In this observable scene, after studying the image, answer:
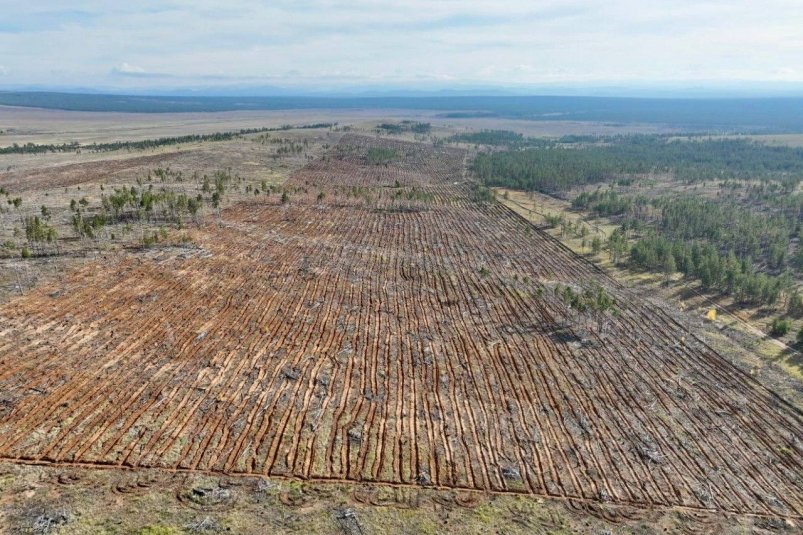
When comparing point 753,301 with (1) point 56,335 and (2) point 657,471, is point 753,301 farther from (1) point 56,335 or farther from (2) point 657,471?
(1) point 56,335

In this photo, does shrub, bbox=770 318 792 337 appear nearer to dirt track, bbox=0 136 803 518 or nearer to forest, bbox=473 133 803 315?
forest, bbox=473 133 803 315

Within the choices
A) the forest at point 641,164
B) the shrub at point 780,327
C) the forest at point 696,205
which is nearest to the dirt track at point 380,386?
the shrub at point 780,327

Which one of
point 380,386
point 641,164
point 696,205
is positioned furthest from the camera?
point 641,164

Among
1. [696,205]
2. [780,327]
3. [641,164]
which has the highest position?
[641,164]

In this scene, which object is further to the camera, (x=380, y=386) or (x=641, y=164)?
(x=641, y=164)

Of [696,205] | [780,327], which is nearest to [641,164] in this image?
[696,205]

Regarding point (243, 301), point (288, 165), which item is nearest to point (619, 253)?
point (243, 301)

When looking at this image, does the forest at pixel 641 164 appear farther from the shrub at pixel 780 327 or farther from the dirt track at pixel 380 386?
the dirt track at pixel 380 386

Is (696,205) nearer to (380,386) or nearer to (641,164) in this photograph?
(641,164)
